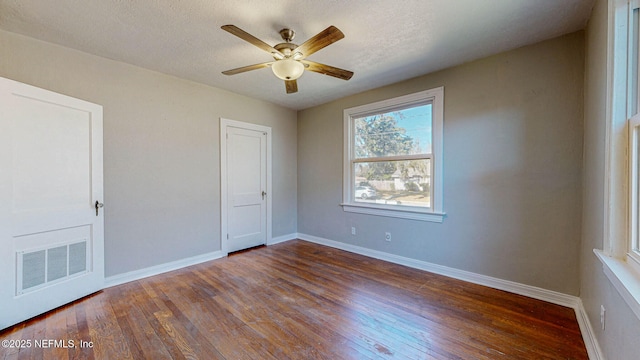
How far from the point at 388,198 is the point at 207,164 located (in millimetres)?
2631

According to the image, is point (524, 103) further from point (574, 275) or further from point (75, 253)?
point (75, 253)

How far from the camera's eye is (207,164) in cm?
360

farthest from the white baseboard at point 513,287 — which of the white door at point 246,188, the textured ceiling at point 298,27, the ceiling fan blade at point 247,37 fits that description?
the ceiling fan blade at point 247,37

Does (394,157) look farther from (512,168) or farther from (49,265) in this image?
(49,265)

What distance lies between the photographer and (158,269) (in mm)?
3119

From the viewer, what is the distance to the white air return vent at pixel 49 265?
209 centimetres

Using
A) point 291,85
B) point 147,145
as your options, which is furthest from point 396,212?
point 147,145

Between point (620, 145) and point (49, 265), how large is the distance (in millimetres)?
4264

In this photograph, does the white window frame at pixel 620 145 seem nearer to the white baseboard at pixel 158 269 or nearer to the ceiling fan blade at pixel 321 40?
the ceiling fan blade at pixel 321 40

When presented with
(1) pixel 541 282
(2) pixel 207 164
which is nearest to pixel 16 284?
(2) pixel 207 164

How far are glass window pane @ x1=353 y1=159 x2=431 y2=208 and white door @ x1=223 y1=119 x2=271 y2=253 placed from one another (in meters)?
1.60

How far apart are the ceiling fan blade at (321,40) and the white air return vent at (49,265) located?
2765 mm

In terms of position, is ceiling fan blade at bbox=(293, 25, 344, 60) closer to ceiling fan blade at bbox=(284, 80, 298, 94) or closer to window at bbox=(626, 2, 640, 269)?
ceiling fan blade at bbox=(284, 80, 298, 94)

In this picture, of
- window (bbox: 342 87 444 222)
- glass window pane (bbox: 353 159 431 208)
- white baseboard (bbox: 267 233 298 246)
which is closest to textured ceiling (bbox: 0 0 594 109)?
window (bbox: 342 87 444 222)
